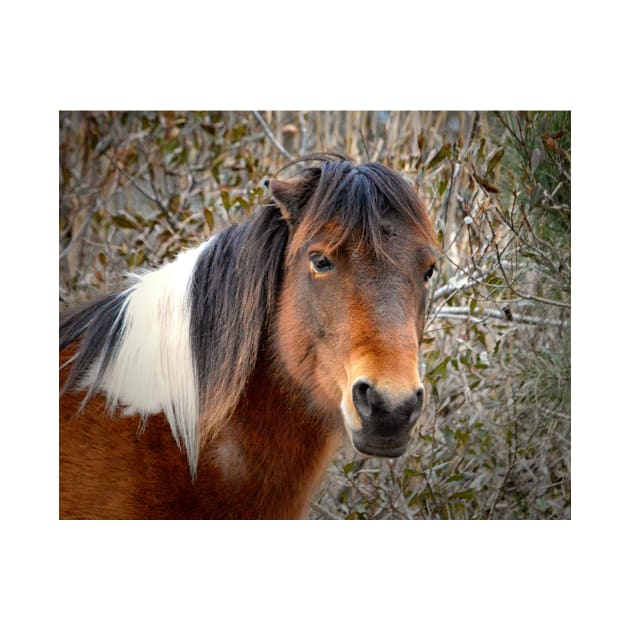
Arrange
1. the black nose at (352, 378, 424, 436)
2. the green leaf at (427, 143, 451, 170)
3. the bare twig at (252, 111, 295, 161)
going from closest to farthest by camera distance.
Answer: the black nose at (352, 378, 424, 436) → the green leaf at (427, 143, 451, 170) → the bare twig at (252, 111, 295, 161)

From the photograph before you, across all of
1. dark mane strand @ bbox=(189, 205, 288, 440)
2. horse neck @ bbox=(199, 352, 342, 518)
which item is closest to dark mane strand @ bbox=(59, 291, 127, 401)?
dark mane strand @ bbox=(189, 205, 288, 440)

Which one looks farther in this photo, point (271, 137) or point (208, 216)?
point (271, 137)

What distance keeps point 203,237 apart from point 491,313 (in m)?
1.32

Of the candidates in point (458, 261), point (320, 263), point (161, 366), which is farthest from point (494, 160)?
point (161, 366)

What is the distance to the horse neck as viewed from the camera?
233cm

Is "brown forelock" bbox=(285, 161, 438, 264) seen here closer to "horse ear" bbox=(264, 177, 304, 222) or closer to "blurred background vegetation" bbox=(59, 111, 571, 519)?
"horse ear" bbox=(264, 177, 304, 222)

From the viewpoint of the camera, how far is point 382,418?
2.07 m

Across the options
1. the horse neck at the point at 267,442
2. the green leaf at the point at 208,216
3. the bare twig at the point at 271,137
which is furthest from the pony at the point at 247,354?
the bare twig at the point at 271,137

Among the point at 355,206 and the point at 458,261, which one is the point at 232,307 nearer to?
the point at 355,206

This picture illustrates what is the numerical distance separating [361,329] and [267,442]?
494 mm

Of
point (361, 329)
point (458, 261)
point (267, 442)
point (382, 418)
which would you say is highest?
point (458, 261)

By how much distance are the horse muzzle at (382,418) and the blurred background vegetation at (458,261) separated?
2.92 feet
